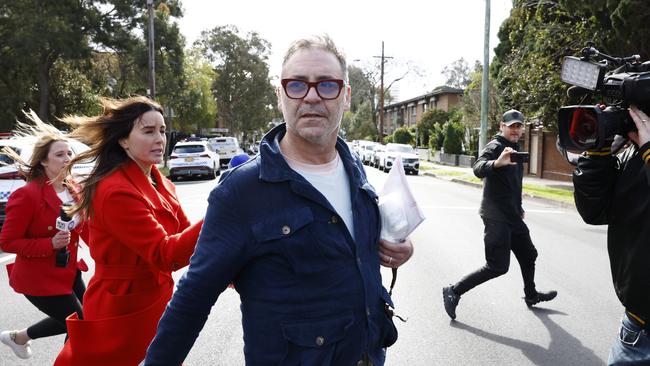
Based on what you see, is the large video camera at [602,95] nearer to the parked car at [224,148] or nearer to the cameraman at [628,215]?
the cameraman at [628,215]

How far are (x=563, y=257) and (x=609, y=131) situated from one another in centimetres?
632

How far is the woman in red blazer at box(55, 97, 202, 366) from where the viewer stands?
2.38 m

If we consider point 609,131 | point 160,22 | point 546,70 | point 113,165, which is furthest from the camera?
point 160,22

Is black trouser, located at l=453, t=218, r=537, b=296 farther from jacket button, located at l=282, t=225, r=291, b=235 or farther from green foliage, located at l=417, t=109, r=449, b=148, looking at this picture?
green foliage, located at l=417, t=109, r=449, b=148

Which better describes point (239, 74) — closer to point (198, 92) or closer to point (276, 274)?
point (198, 92)

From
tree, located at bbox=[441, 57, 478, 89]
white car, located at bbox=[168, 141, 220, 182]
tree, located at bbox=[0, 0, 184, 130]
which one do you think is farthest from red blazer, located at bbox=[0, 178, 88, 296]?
tree, located at bbox=[441, 57, 478, 89]

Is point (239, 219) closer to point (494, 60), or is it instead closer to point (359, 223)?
point (359, 223)

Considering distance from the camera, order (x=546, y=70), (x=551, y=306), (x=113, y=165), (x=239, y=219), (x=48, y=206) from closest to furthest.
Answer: (x=239, y=219), (x=113, y=165), (x=48, y=206), (x=551, y=306), (x=546, y=70)

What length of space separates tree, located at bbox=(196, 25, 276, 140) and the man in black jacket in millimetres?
54186

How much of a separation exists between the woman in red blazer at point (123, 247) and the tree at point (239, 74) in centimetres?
5641

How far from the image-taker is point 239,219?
1.79 metres

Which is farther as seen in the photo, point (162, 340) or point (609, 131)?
point (609, 131)

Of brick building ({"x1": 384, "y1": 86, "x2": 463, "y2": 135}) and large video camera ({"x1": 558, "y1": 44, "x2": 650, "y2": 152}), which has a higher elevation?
brick building ({"x1": 384, "y1": 86, "x2": 463, "y2": 135})

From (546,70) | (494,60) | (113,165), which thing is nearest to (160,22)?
(494,60)
